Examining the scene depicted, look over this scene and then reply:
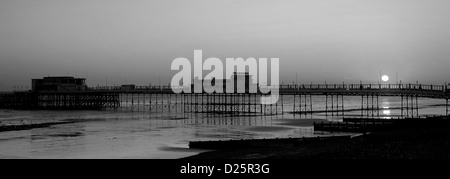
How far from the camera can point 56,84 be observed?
95062 mm

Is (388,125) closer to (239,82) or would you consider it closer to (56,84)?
(239,82)

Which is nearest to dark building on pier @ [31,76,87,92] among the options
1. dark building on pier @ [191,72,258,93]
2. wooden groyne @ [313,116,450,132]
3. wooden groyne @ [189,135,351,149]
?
dark building on pier @ [191,72,258,93]

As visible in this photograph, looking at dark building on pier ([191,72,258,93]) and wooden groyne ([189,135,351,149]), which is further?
dark building on pier ([191,72,258,93])

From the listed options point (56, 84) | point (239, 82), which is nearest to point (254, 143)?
point (239, 82)

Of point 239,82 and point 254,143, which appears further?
point 239,82

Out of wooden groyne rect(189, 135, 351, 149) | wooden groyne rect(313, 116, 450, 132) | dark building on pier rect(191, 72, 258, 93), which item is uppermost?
dark building on pier rect(191, 72, 258, 93)

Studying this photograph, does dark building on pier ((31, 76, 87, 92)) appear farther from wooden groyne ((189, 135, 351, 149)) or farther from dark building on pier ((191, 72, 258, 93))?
wooden groyne ((189, 135, 351, 149))

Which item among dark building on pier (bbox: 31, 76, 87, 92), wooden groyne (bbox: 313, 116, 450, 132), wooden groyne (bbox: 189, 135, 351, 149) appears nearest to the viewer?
wooden groyne (bbox: 189, 135, 351, 149)

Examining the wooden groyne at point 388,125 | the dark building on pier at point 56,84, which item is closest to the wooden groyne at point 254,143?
the wooden groyne at point 388,125

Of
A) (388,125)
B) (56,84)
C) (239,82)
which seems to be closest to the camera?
(388,125)

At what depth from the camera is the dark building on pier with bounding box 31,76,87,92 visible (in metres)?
95.1

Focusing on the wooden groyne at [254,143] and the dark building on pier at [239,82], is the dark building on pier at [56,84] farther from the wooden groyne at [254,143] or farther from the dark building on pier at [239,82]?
the wooden groyne at [254,143]

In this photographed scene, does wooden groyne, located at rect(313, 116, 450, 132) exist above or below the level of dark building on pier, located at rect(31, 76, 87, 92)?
below

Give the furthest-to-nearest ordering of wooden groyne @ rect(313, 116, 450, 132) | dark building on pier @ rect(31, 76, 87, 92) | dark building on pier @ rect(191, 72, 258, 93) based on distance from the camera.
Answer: dark building on pier @ rect(31, 76, 87, 92) < dark building on pier @ rect(191, 72, 258, 93) < wooden groyne @ rect(313, 116, 450, 132)
